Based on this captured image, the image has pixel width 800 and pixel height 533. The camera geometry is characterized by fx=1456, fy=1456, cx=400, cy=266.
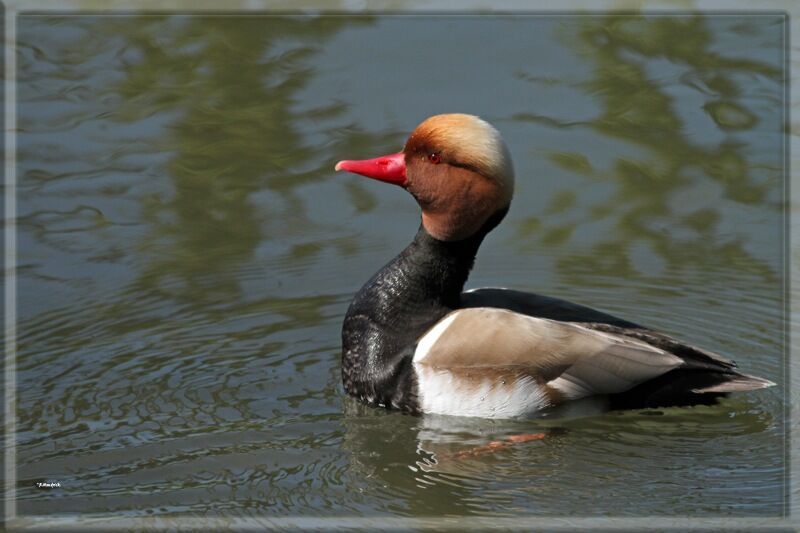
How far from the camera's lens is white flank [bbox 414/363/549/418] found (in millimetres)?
7051

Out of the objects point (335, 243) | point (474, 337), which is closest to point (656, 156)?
point (335, 243)

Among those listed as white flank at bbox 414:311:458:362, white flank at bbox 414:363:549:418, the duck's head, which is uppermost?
the duck's head

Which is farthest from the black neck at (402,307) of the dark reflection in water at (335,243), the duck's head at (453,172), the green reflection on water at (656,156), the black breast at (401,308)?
the green reflection on water at (656,156)

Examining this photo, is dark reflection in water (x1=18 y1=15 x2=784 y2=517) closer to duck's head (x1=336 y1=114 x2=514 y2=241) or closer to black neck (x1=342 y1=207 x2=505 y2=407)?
black neck (x1=342 y1=207 x2=505 y2=407)

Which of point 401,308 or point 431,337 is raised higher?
point 401,308

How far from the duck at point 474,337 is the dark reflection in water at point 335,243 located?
148 millimetres

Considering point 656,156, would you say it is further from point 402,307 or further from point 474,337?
point 474,337

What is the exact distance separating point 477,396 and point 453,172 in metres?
1.11

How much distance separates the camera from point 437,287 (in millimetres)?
7426

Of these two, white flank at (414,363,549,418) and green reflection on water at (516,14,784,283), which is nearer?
white flank at (414,363,549,418)

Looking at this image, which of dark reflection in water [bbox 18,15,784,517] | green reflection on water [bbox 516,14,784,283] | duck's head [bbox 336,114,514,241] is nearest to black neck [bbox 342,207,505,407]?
duck's head [bbox 336,114,514,241]

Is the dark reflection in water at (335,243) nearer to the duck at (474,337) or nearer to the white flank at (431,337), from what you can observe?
the duck at (474,337)

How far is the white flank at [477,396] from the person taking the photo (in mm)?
7051

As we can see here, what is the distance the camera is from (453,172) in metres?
7.18
